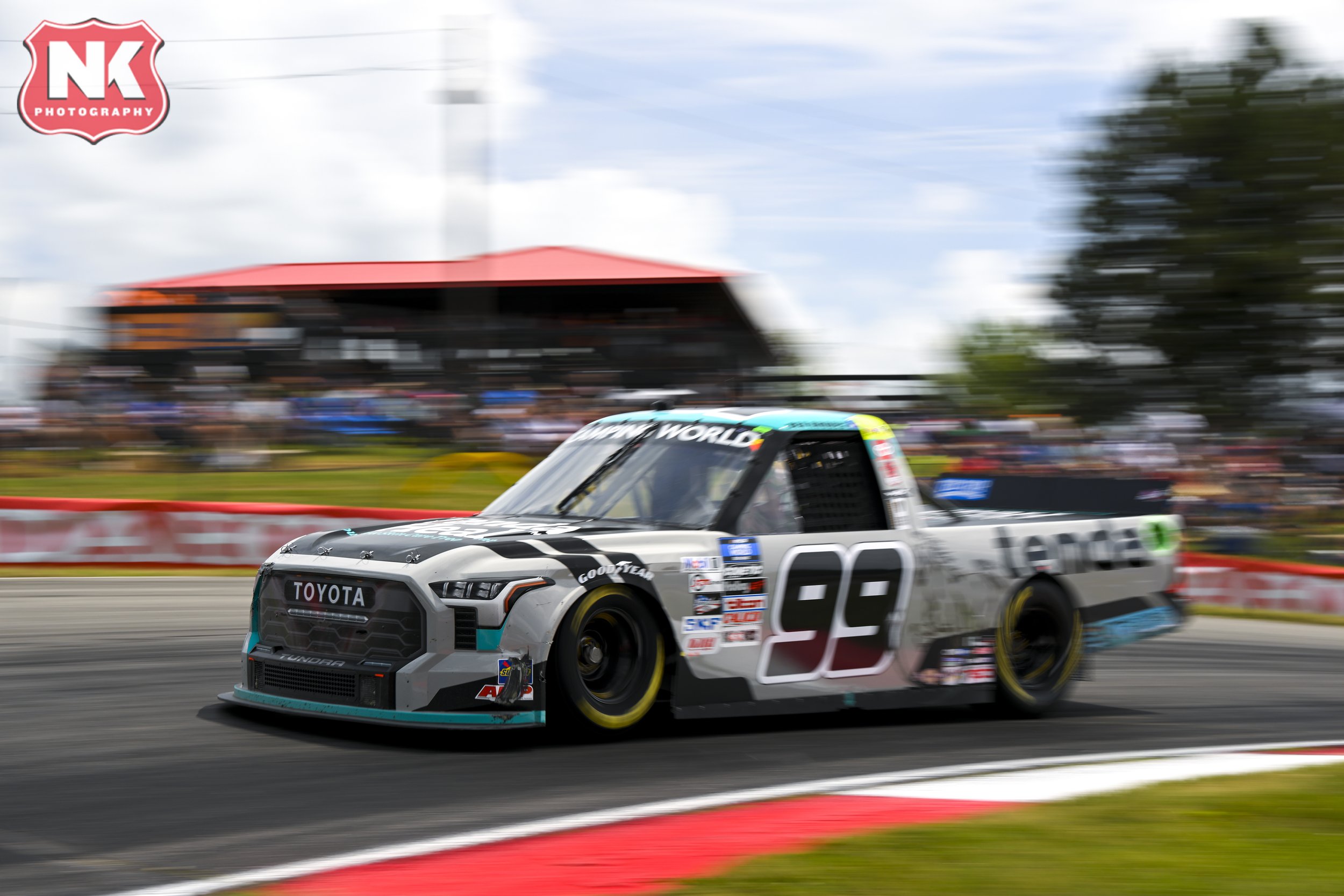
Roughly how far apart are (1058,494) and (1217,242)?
78.6 feet

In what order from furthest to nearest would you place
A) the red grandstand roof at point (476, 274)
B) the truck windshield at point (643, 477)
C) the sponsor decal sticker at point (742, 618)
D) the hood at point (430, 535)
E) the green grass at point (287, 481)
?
the red grandstand roof at point (476, 274) < the green grass at point (287, 481) < the truck windshield at point (643, 477) < the sponsor decal sticker at point (742, 618) < the hood at point (430, 535)

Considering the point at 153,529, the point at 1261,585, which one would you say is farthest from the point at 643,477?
the point at 1261,585

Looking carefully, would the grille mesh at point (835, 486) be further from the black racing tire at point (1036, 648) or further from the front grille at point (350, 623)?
the front grille at point (350, 623)

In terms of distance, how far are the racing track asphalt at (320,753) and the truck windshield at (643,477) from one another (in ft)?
3.42

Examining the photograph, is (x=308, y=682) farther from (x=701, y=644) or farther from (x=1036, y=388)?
(x=1036, y=388)

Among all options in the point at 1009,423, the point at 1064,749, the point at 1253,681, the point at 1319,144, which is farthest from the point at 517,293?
the point at 1064,749

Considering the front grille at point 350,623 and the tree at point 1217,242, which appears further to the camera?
the tree at point 1217,242

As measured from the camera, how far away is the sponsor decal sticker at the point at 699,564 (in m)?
6.52

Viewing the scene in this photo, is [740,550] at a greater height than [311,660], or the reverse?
[740,550]

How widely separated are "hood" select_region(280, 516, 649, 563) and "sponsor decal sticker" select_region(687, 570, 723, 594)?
39 cm

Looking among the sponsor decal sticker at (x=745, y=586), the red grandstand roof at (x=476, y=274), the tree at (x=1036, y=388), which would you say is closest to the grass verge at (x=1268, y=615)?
the tree at (x=1036, y=388)

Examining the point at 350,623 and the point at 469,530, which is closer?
the point at 350,623

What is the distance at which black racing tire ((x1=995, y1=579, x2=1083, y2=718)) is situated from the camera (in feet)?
26.2

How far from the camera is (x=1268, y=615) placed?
17047 mm
